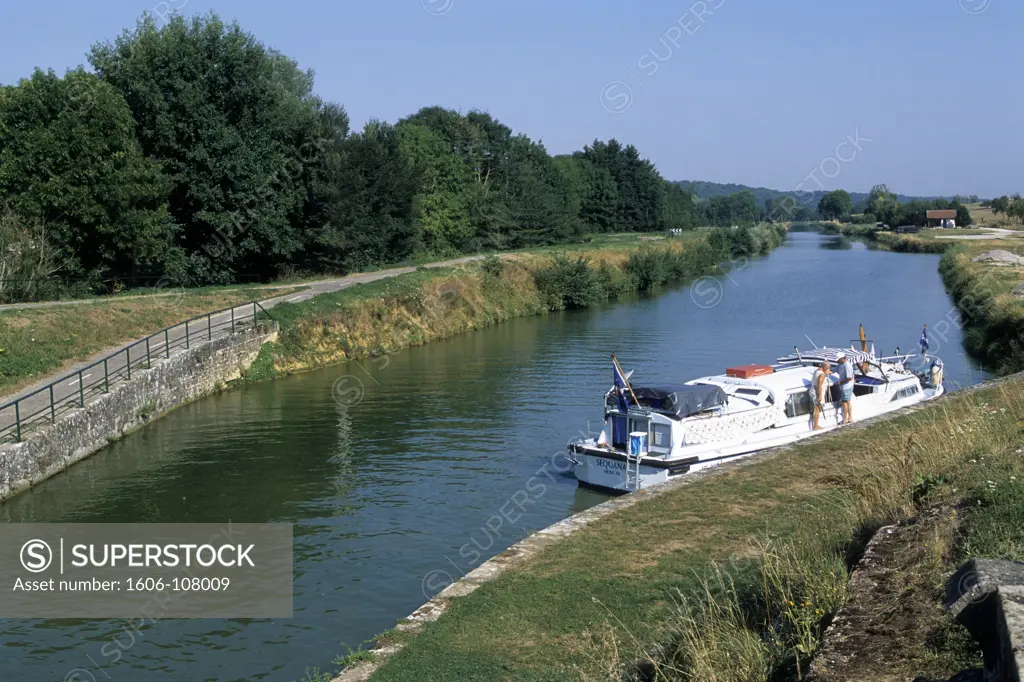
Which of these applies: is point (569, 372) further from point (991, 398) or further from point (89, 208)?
point (89, 208)

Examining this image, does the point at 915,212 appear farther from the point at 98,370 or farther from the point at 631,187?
the point at 98,370

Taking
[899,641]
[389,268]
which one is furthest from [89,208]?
[899,641]

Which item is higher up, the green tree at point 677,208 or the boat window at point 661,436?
the green tree at point 677,208

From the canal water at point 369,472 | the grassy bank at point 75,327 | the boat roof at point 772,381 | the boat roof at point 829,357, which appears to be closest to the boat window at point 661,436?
the canal water at point 369,472

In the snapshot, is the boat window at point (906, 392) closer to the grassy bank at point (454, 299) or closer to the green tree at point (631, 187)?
the grassy bank at point (454, 299)

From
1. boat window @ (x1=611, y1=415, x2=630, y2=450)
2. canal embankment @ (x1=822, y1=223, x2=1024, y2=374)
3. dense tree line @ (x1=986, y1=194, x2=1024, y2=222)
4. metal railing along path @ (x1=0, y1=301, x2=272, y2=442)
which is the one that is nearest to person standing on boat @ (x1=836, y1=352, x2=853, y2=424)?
boat window @ (x1=611, y1=415, x2=630, y2=450)

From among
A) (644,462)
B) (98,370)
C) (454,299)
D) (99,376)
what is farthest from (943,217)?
(99,376)

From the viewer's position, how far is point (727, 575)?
34.6 feet

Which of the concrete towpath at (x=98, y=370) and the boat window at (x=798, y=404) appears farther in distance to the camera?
the boat window at (x=798, y=404)

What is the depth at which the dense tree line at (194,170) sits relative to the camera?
39.3 metres

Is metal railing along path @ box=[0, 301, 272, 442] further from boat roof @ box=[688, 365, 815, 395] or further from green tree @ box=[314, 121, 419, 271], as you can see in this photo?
boat roof @ box=[688, 365, 815, 395]

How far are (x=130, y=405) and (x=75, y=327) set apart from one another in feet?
23.5

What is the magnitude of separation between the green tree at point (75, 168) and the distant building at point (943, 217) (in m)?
131

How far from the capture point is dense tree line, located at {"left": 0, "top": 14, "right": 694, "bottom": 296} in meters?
39.3
